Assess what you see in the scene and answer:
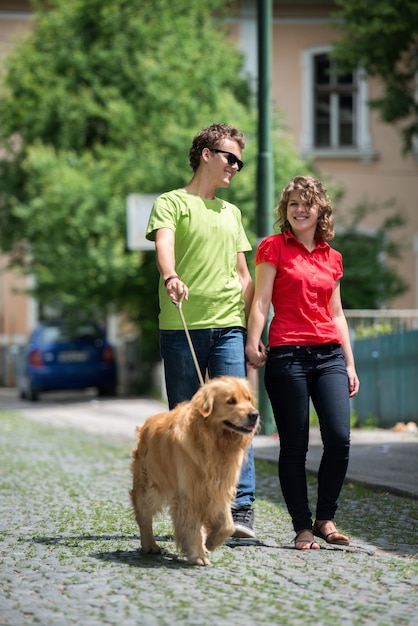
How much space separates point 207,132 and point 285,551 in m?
2.17

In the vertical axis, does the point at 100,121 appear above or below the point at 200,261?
above

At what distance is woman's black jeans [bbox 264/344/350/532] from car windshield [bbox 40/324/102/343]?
16897 mm

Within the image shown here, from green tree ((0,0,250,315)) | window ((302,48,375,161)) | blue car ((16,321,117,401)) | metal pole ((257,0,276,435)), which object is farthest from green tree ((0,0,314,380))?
metal pole ((257,0,276,435))

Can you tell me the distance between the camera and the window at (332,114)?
28.1 m

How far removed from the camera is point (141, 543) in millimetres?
6453

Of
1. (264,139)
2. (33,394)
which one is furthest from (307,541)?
(33,394)

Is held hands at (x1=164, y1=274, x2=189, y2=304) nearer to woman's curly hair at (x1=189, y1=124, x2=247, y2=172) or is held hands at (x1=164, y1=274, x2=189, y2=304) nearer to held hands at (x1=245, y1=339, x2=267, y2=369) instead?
held hands at (x1=245, y1=339, x2=267, y2=369)

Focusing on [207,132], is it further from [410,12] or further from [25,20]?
[25,20]

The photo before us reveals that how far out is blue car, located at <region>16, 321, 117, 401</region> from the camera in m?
23.1

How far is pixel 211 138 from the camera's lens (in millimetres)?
6777

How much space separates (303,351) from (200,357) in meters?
0.53

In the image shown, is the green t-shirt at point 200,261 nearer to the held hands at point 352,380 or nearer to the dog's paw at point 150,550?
the held hands at point 352,380

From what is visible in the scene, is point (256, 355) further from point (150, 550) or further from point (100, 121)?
point (100, 121)

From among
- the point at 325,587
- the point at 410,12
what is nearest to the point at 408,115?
the point at 410,12
